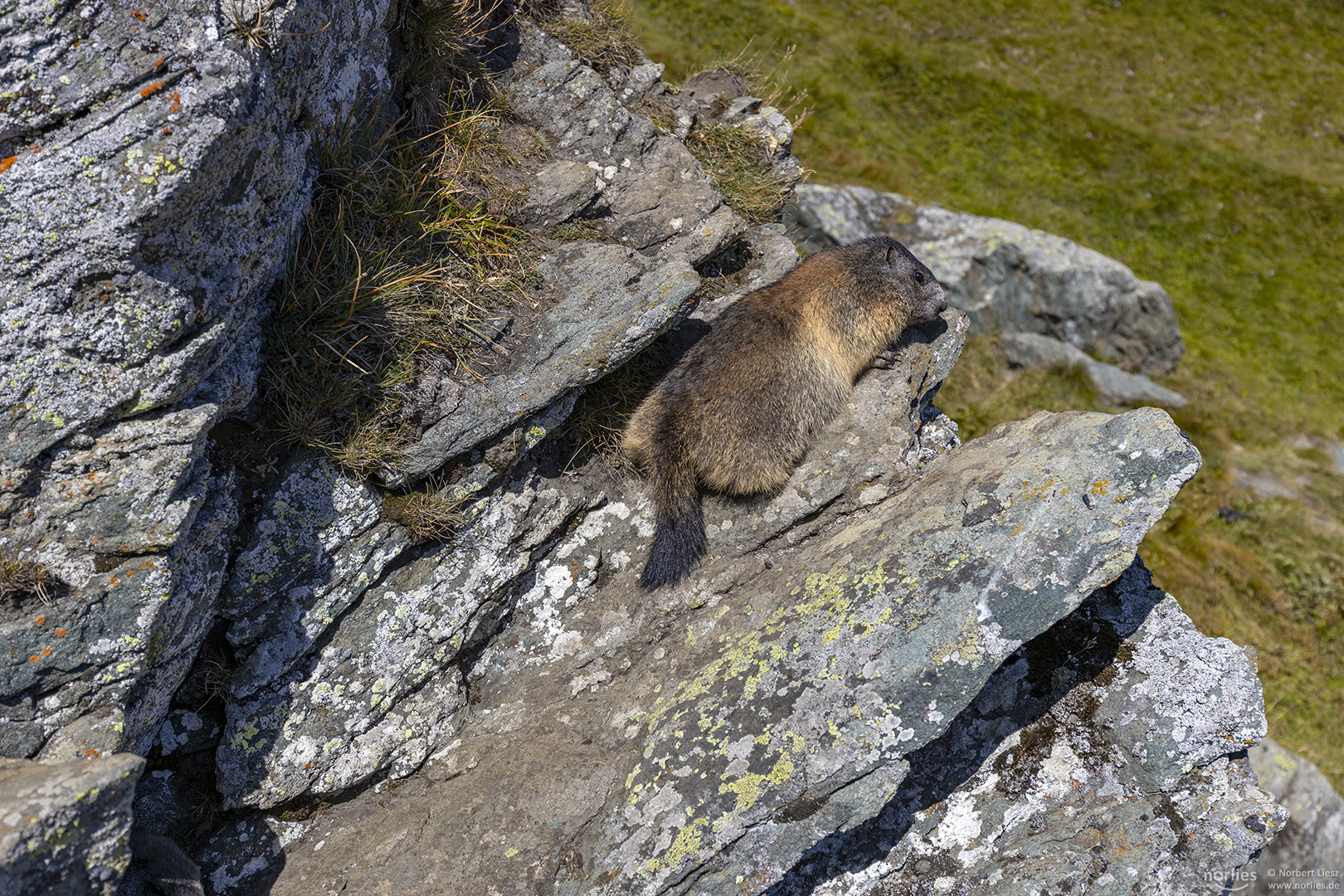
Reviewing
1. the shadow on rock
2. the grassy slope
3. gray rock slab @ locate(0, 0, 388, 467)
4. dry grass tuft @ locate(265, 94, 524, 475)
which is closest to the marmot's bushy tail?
dry grass tuft @ locate(265, 94, 524, 475)

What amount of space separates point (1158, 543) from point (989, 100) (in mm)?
16097

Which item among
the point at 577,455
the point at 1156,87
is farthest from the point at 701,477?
the point at 1156,87

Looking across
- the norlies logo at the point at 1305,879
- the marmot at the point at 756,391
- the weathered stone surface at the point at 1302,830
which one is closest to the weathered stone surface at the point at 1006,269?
the marmot at the point at 756,391

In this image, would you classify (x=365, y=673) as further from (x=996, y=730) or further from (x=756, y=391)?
(x=996, y=730)

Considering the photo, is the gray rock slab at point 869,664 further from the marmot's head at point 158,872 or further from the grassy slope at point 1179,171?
the grassy slope at point 1179,171

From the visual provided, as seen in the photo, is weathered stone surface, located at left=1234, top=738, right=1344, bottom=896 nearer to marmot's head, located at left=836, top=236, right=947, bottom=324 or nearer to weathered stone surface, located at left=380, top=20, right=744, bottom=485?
marmot's head, located at left=836, top=236, right=947, bottom=324

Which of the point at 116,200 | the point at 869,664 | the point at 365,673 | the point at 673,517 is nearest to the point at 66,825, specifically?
the point at 365,673

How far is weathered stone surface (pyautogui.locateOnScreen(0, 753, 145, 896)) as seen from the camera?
156 inches

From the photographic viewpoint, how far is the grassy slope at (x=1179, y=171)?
1606cm

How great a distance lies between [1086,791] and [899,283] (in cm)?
583

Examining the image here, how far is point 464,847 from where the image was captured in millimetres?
5906

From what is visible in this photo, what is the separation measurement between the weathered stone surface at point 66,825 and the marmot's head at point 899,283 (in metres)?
8.40

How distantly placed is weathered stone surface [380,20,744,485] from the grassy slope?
1002 cm

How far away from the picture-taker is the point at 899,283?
930 centimetres
